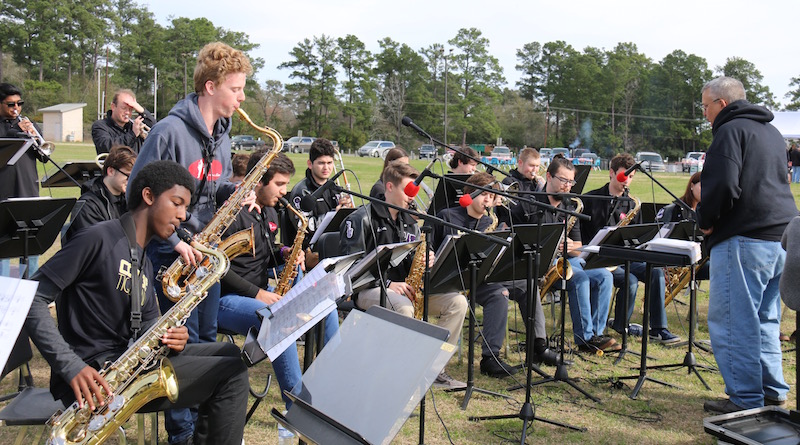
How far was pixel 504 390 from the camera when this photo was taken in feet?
19.1

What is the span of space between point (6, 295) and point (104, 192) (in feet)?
9.95

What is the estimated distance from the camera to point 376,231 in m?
5.55

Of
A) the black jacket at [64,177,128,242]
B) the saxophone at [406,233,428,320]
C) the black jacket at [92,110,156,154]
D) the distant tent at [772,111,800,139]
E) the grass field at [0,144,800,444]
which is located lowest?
the grass field at [0,144,800,444]

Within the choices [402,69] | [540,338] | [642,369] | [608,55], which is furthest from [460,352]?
[608,55]

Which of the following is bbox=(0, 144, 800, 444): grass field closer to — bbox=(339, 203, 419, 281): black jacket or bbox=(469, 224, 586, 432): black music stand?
bbox=(469, 224, 586, 432): black music stand

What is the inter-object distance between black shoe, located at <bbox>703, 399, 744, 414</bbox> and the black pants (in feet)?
12.4

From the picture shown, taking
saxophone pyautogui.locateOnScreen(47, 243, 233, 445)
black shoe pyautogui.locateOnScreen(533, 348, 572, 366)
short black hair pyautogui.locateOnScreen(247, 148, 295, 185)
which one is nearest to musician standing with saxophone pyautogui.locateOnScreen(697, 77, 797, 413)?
black shoe pyautogui.locateOnScreen(533, 348, 572, 366)

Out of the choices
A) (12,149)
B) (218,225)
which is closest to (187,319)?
(218,225)

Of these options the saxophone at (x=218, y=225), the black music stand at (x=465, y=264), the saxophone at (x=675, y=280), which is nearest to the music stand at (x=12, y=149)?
the saxophone at (x=218, y=225)

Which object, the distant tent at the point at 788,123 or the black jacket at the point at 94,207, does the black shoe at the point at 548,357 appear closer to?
the black jacket at the point at 94,207

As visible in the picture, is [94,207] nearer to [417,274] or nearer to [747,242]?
[417,274]

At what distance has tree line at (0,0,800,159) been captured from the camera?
66.2m

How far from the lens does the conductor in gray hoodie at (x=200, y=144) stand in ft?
13.7

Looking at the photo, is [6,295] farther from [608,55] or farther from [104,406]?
[608,55]
